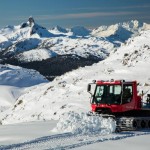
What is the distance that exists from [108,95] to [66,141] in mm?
5471

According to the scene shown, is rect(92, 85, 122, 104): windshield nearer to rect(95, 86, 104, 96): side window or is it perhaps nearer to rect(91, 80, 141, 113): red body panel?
rect(95, 86, 104, 96): side window

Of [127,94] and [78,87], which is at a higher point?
[78,87]

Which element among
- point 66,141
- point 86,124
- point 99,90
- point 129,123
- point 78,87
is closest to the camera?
point 66,141

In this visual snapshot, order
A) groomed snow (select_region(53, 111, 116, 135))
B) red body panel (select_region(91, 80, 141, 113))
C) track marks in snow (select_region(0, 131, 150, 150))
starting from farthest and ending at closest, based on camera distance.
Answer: red body panel (select_region(91, 80, 141, 113)) < groomed snow (select_region(53, 111, 116, 135)) < track marks in snow (select_region(0, 131, 150, 150))

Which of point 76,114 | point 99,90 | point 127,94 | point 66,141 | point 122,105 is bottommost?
point 66,141

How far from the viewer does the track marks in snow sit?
62.6 ft

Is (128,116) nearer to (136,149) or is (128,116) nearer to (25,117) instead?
(136,149)

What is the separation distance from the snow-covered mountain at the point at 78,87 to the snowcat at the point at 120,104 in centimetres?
2476

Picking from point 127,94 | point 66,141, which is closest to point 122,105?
point 127,94

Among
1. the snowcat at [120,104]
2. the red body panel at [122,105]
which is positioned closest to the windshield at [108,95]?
the snowcat at [120,104]

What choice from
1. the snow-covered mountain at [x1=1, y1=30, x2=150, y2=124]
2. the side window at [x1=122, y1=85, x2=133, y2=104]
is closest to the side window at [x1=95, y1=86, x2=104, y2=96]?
the side window at [x1=122, y1=85, x2=133, y2=104]

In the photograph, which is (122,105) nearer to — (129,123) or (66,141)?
(129,123)

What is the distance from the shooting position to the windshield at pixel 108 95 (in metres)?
24.9

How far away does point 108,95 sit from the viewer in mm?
25094
